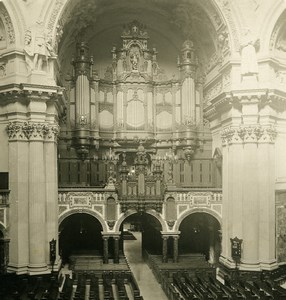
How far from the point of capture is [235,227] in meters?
22.1

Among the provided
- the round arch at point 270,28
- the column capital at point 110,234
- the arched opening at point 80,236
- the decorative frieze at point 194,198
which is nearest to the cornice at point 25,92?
the column capital at point 110,234

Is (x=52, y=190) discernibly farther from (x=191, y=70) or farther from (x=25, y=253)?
(x=191, y=70)

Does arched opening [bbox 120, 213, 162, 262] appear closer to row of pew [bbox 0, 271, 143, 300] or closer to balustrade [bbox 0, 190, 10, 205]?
row of pew [bbox 0, 271, 143, 300]

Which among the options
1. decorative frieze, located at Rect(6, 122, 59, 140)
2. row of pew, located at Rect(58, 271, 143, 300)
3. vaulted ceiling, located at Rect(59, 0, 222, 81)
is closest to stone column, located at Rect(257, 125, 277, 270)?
row of pew, located at Rect(58, 271, 143, 300)

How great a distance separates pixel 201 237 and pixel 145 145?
6.50m

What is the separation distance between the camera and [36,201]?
20.6 m

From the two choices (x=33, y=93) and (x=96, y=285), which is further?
(x=33, y=93)

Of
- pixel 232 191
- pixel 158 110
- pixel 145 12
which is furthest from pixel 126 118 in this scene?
pixel 232 191

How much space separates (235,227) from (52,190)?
356 inches

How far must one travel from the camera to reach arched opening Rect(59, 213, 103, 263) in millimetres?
25703

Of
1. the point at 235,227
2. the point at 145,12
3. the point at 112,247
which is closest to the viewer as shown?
the point at 235,227

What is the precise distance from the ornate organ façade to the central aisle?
5.51 metres

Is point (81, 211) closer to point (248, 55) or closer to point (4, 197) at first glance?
point (4, 197)

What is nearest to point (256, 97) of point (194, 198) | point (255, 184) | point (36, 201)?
point (255, 184)
